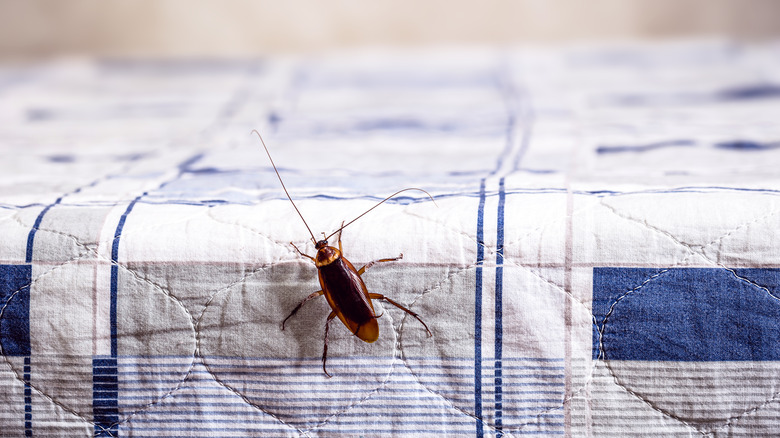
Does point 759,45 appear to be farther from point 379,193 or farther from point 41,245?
point 41,245

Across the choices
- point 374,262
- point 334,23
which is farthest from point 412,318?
point 334,23

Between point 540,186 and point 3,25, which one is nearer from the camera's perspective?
point 540,186

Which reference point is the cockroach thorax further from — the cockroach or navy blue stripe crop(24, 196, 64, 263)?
navy blue stripe crop(24, 196, 64, 263)

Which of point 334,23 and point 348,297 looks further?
point 334,23

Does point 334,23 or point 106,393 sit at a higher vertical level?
point 334,23

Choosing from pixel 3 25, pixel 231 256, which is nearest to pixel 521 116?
pixel 231 256

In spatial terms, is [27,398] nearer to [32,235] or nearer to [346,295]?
[32,235]

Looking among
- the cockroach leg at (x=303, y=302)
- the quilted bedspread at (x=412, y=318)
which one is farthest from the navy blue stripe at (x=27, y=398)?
the cockroach leg at (x=303, y=302)

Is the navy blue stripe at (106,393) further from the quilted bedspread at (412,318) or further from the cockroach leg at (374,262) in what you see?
the cockroach leg at (374,262)
